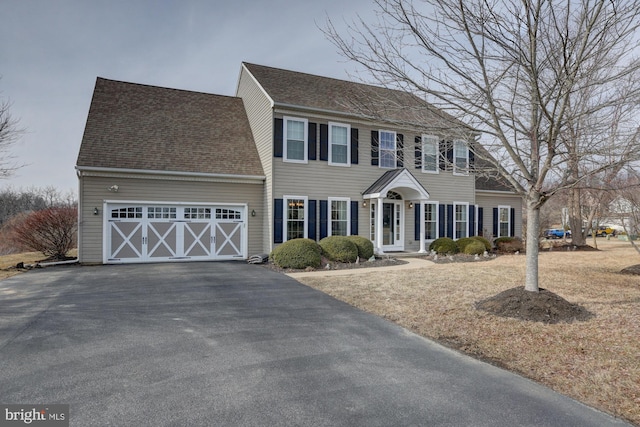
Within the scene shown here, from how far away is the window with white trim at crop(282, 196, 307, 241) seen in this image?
13836mm

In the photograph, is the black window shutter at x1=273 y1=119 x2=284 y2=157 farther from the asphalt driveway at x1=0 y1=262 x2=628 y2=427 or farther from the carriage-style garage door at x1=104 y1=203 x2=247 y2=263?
the asphalt driveway at x1=0 y1=262 x2=628 y2=427

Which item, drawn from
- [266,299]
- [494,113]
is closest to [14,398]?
[266,299]

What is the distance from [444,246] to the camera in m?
15.3

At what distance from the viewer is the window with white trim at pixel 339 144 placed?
14.6 meters

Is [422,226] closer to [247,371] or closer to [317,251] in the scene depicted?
[317,251]

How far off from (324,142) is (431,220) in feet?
20.4

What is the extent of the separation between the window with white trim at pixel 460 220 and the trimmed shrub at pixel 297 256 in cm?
821

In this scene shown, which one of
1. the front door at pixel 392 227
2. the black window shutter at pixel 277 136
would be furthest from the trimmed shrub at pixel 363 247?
the black window shutter at pixel 277 136

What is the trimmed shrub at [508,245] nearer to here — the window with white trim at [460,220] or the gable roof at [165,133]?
the window with white trim at [460,220]

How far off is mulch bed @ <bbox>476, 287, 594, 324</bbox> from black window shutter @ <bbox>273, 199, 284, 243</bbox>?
27.6 ft

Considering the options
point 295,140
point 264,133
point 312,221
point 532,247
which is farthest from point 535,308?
point 264,133

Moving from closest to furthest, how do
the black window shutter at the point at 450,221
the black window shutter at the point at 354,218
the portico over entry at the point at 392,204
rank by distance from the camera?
1. the portico over entry at the point at 392,204
2. the black window shutter at the point at 354,218
3. the black window shutter at the point at 450,221

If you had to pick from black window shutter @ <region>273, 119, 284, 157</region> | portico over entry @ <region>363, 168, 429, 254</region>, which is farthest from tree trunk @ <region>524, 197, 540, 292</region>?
black window shutter @ <region>273, 119, 284, 157</region>

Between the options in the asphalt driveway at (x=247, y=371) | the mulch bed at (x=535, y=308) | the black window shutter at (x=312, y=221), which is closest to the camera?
the asphalt driveway at (x=247, y=371)
